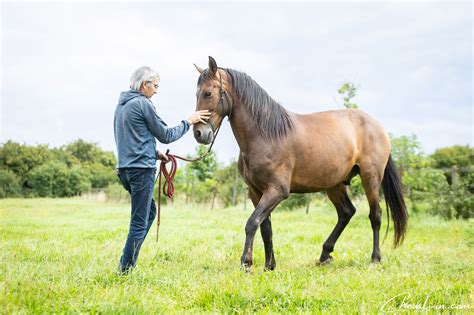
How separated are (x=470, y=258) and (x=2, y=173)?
1754cm

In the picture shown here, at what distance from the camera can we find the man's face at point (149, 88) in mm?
4160

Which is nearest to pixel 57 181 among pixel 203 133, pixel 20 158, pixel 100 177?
pixel 100 177

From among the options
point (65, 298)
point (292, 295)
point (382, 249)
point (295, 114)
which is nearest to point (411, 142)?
point (382, 249)

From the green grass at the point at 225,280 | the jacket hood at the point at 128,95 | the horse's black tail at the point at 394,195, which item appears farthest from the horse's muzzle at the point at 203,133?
the horse's black tail at the point at 394,195

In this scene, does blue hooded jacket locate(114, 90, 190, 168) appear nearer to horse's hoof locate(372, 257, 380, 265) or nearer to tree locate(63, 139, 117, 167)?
horse's hoof locate(372, 257, 380, 265)

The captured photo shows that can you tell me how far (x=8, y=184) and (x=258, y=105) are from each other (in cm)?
1722

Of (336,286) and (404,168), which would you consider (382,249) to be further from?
Answer: (404,168)

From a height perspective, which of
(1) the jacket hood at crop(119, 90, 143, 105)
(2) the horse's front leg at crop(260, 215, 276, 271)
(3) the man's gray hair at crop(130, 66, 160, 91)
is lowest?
(2) the horse's front leg at crop(260, 215, 276, 271)

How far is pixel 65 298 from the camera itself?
317 cm

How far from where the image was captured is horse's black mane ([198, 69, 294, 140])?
4727 mm

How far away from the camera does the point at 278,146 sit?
4750 mm

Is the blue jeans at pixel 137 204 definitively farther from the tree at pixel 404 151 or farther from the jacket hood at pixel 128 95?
the tree at pixel 404 151

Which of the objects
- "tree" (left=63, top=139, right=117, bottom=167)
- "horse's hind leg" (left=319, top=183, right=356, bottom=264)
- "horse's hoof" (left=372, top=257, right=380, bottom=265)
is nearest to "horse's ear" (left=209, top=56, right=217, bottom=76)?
"horse's hind leg" (left=319, top=183, right=356, bottom=264)

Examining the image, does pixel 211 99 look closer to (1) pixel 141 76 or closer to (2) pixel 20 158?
(1) pixel 141 76
